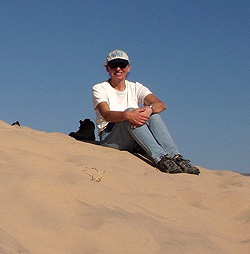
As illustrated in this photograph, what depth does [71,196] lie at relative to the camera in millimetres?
3189

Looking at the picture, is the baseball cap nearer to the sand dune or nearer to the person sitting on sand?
the person sitting on sand

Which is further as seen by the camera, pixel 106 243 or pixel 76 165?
pixel 76 165

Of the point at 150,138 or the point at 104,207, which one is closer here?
the point at 104,207

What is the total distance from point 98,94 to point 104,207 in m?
2.78

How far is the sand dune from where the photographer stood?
2641mm

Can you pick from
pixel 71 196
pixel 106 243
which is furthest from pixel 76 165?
pixel 106 243

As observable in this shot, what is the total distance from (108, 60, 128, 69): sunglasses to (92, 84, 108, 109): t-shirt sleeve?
27cm

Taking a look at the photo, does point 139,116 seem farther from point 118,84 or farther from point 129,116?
point 118,84

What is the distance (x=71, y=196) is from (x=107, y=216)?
31cm

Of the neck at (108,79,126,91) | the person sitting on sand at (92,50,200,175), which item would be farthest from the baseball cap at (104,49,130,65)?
the neck at (108,79,126,91)

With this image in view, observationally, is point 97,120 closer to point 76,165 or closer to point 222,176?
point 222,176

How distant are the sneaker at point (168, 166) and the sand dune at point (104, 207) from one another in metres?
0.16

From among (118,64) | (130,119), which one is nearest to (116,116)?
(130,119)

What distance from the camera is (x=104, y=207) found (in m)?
3.20
